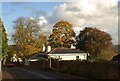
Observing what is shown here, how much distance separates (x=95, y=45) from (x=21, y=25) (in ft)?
67.0

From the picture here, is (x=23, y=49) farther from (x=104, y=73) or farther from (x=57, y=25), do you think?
(x=104, y=73)

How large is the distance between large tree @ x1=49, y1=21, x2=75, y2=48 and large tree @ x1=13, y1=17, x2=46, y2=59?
19.0 feet

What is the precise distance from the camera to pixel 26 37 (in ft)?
301

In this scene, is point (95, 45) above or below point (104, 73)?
above

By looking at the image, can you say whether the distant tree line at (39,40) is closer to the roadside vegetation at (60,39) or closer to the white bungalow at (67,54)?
the roadside vegetation at (60,39)

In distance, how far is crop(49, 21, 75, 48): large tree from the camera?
322 feet

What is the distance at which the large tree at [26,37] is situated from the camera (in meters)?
91.2

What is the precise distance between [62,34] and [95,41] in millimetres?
11361

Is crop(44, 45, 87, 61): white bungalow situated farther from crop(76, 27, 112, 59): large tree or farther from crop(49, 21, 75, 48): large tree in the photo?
crop(49, 21, 75, 48): large tree

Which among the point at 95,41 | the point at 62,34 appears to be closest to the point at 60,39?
the point at 62,34

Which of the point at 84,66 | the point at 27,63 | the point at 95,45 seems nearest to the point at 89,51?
the point at 95,45

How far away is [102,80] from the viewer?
3058 cm

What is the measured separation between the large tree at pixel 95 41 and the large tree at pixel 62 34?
20.0ft

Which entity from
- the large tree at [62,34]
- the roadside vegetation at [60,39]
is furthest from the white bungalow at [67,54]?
the large tree at [62,34]
